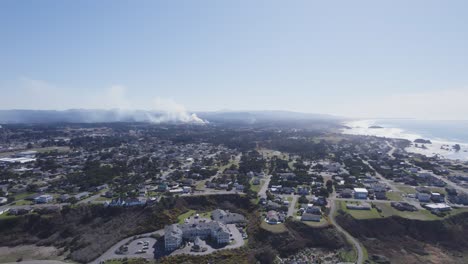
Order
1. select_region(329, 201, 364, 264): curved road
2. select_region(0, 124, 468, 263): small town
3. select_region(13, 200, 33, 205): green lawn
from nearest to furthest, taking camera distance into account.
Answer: select_region(329, 201, 364, 264): curved road
select_region(0, 124, 468, 263): small town
select_region(13, 200, 33, 205): green lawn

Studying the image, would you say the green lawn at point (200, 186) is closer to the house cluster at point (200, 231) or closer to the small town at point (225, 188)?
the small town at point (225, 188)

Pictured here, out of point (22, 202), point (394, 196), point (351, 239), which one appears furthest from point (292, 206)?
point (22, 202)

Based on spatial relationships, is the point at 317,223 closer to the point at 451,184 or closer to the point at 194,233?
the point at 194,233

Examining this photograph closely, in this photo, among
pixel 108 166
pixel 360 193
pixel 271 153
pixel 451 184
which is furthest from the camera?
pixel 271 153

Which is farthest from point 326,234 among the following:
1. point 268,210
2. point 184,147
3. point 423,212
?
point 184,147

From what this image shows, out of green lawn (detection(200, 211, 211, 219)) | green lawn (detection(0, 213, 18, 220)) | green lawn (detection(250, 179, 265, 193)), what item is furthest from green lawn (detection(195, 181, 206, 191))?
green lawn (detection(0, 213, 18, 220))

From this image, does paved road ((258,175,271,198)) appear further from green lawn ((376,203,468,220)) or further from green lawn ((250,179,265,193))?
green lawn ((376,203,468,220))

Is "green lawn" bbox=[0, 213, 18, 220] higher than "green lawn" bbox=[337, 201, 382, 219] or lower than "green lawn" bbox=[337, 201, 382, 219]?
higher

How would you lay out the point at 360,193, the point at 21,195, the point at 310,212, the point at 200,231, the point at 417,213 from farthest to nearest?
the point at 21,195, the point at 360,193, the point at 417,213, the point at 310,212, the point at 200,231

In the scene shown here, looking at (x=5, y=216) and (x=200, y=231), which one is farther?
(x=5, y=216)
